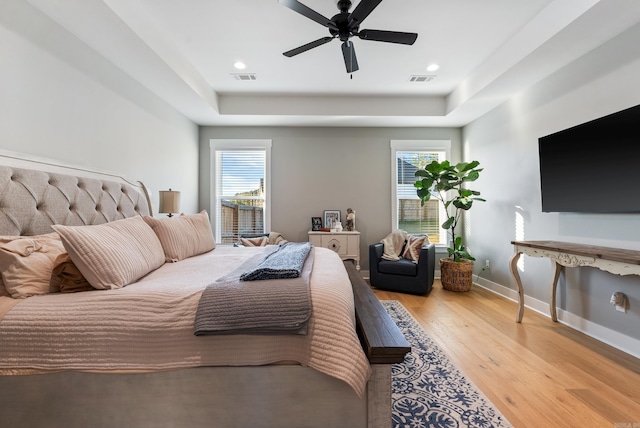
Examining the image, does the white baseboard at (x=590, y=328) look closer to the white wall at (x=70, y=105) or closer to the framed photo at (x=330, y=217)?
the framed photo at (x=330, y=217)

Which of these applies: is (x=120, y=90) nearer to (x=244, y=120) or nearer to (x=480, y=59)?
(x=244, y=120)

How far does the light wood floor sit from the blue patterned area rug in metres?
0.09

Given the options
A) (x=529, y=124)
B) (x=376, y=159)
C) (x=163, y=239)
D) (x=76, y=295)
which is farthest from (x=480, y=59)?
(x=76, y=295)

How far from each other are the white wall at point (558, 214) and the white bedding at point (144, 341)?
99.1 inches

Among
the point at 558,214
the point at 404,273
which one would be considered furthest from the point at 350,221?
the point at 558,214

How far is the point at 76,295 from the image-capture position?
49.1 inches

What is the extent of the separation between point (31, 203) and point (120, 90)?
5.09 ft

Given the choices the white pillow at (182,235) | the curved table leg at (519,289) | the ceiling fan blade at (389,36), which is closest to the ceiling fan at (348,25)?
the ceiling fan blade at (389,36)

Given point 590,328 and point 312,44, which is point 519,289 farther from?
point 312,44

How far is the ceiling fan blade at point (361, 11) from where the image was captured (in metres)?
1.79

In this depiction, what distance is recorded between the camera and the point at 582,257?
2105 millimetres

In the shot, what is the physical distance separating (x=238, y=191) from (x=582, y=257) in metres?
4.31

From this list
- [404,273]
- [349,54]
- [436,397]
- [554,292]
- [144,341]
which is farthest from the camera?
[404,273]

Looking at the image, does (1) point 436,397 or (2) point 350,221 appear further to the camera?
(2) point 350,221
